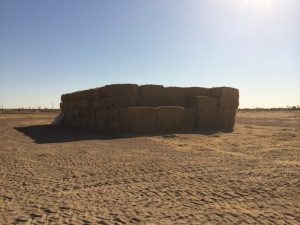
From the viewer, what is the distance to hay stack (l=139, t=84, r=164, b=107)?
1617 centimetres

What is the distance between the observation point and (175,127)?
1588 centimetres

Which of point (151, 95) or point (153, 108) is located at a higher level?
point (151, 95)

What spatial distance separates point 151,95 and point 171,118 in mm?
1660

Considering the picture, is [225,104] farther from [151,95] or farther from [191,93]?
[151,95]

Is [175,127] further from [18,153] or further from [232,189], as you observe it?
[232,189]

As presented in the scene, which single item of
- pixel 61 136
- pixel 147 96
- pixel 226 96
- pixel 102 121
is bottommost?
pixel 61 136

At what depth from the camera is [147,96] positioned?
16.4 m

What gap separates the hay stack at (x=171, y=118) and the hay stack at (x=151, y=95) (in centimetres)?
121

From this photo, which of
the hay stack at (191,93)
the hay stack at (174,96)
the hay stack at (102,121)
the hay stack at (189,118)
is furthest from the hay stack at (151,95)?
the hay stack at (102,121)

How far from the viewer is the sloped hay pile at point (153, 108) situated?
14875mm

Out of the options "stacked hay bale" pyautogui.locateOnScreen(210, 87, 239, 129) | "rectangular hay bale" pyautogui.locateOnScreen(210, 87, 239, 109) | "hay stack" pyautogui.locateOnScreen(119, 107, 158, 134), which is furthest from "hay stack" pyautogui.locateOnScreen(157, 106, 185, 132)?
"rectangular hay bale" pyautogui.locateOnScreen(210, 87, 239, 109)

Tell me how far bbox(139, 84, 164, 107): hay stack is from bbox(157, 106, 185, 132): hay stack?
3.98 feet

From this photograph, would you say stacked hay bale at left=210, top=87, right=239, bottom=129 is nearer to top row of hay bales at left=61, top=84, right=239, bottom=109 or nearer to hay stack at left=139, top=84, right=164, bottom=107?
top row of hay bales at left=61, top=84, right=239, bottom=109

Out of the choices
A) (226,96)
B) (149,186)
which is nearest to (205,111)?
(226,96)
